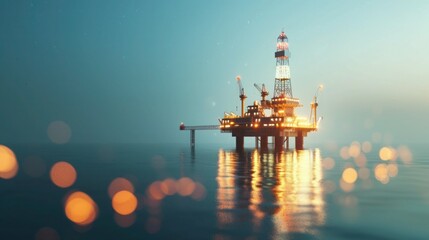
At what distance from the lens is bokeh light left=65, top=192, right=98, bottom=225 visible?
97.7 ft

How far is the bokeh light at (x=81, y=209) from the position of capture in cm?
2977

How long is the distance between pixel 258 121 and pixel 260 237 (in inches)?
4388

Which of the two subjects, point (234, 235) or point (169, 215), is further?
point (169, 215)

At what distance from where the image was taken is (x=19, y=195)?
42406mm

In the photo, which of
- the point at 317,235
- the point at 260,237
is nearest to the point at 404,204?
the point at 317,235

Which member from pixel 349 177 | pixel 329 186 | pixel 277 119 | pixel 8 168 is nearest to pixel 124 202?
pixel 329 186

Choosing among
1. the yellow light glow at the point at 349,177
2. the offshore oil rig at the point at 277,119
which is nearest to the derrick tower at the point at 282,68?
the offshore oil rig at the point at 277,119

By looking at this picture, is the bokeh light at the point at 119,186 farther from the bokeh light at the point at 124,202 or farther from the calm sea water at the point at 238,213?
the bokeh light at the point at 124,202

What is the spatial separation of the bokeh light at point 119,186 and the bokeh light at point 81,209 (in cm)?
323

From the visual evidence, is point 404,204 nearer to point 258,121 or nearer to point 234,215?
point 234,215

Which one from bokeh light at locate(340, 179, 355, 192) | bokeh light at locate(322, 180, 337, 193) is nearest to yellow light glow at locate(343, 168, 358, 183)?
bokeh light at locate(340, 179, 355, 192)

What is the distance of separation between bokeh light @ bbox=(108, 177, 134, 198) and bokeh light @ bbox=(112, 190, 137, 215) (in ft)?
3.14

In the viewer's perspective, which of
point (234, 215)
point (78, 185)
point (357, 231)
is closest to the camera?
point (357, 231)

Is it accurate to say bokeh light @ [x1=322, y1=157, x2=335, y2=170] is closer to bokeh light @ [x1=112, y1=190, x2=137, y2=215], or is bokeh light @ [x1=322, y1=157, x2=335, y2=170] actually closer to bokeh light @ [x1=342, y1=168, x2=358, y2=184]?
bokeh light @ [x1=342, y1=168, x2=358, y2=184]
